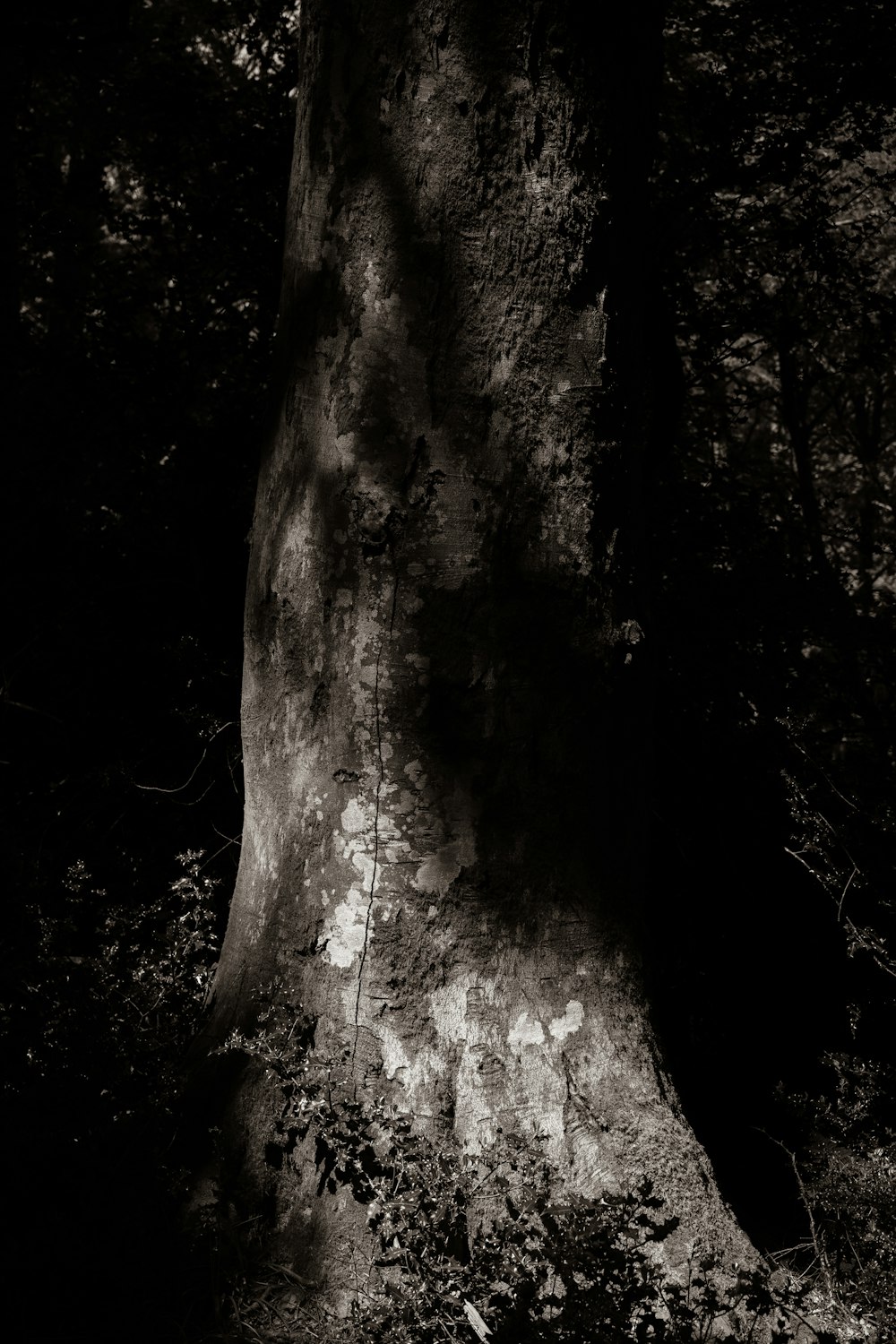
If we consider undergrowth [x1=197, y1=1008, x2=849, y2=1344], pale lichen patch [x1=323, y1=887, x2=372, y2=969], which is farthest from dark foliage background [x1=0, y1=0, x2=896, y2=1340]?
pale lichen patch [x1=323, y1=887, x2=372, y2=969]

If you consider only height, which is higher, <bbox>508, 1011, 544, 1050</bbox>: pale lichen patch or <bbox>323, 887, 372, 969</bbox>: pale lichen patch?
<bbox>323, 887, 372, 969</bbox>: pale lichen patch

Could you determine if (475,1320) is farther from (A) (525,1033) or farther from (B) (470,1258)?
(A) (525,1033)

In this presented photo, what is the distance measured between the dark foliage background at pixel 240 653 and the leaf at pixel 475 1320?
0.79 metres

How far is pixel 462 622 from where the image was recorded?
9.17 ft

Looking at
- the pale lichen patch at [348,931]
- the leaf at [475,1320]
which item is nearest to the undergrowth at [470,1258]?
the leaf at [475,1320]

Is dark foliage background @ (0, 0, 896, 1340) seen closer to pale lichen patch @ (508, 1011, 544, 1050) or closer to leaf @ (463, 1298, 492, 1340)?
leaf @ (463, 1298, 492, 1340)

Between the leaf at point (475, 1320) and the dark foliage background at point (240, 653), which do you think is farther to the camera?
the dark foliage background at point (240, 653)

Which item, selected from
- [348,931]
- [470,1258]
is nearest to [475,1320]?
[470,1258]

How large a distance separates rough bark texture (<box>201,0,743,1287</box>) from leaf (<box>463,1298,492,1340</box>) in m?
0.37

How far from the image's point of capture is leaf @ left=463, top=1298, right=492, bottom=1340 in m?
2.33

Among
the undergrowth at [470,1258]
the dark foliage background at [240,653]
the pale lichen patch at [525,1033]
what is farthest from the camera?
the dark foliage background at [240,653]

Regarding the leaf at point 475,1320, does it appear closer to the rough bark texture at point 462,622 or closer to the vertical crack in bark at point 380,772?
the rough bark texture at point 462,622

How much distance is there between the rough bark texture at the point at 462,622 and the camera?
9.02ft

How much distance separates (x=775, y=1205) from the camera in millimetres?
4617
